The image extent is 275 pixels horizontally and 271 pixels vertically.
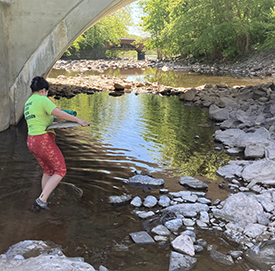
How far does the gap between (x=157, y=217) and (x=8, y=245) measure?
1831 millimetres

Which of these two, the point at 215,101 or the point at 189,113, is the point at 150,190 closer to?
the point at 189,113

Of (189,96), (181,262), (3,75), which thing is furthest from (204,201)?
(189,96)

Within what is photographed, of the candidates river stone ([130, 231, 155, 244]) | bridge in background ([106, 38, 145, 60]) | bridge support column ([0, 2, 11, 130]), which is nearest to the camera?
river stone ([130, 231, 155, 244])

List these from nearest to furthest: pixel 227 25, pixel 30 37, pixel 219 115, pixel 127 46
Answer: pixel 30 37, pixel 219 115, pixel 227 25, pixel 127 46

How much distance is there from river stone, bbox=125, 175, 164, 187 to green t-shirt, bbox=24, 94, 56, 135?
186cm

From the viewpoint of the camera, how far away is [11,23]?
8375 mm

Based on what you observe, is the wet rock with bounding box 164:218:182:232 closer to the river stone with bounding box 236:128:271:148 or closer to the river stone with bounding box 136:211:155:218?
the river stone with bounding box 136:211:155:218

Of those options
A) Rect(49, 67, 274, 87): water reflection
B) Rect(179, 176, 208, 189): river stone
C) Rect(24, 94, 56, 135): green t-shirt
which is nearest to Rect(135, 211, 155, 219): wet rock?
Rect(179, 176, 208, 189): river stone

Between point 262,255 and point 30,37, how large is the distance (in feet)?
25.0

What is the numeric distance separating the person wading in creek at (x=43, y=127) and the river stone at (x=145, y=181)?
4.68 feet

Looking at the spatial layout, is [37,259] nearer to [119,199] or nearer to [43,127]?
[43,127]

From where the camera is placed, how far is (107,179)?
5539 millimetres

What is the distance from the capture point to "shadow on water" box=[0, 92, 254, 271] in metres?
3.56

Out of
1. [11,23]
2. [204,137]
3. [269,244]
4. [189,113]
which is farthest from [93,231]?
[189,113]
